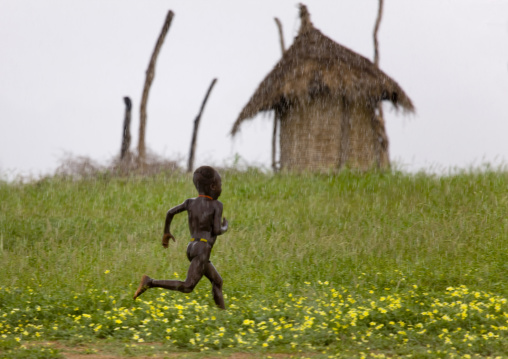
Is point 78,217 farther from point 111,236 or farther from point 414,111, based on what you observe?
point 414,111

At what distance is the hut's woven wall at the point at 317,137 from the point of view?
19.0m

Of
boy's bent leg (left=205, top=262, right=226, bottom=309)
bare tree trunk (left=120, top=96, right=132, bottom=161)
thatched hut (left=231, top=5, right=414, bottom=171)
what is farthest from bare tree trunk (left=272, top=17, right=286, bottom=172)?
boy's bent leg (left=205, top=262, right=226, bottom=309)

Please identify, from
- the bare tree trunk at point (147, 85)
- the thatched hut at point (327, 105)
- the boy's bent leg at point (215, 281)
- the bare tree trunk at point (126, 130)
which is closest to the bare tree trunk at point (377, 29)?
the thatched hut at point (327, 105)

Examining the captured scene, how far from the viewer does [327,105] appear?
19.1m

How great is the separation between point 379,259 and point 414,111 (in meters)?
11.2

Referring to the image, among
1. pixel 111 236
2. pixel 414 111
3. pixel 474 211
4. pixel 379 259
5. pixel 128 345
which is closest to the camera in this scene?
pixel 128 345

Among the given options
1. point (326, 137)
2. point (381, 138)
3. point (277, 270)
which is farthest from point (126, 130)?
point (277, 270)

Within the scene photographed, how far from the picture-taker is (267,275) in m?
9.17

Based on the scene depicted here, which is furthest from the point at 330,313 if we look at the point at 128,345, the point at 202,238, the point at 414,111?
the point at 414,111

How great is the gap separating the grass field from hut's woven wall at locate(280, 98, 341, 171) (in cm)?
246

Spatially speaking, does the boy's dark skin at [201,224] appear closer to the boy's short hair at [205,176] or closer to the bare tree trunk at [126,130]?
the boy's short hair at [205,176]

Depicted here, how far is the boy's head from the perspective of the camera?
6422mm

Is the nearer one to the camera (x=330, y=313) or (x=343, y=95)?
(x=330, y=313)

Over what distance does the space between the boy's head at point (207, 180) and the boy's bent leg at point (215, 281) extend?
0.83 m
